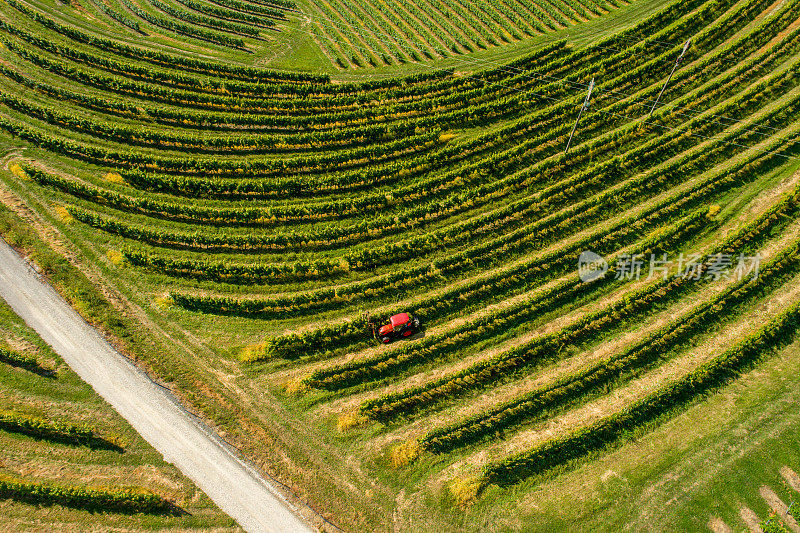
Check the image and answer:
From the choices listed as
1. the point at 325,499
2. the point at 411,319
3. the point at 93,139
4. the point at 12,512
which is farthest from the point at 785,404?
the point at 93,139

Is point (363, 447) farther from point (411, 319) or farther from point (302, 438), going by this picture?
point (411, 319)

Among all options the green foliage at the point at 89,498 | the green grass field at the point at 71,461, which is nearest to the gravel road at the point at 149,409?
the green grass field at the point at 71,461

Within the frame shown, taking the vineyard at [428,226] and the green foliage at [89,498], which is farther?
the vineyard at [428,226]

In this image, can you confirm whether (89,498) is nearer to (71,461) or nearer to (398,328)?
(71,461)

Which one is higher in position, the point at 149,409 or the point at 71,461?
the point at 149,409

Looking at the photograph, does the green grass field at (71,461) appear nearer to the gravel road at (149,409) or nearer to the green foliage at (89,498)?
the green foliage at (89,498)

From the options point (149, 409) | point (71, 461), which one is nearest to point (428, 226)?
point (149, 409)
